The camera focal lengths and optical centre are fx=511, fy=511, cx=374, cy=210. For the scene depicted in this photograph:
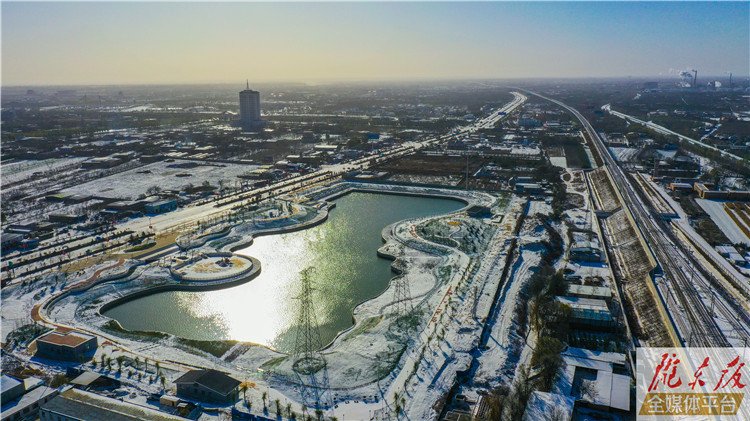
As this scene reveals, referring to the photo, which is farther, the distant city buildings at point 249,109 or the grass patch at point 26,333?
the distant city buildings at point 249,109

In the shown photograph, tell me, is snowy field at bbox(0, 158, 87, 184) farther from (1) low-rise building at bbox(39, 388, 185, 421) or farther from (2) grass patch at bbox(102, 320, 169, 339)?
(1) low-rise building at bbox(39, 388, 185, 421)

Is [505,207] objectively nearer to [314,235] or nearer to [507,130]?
[314,235]

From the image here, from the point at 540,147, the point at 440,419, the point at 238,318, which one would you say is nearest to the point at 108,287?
the point at 238,318

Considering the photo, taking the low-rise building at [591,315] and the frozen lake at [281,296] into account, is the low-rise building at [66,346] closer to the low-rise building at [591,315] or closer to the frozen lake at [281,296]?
the frozen lake at [281,296]

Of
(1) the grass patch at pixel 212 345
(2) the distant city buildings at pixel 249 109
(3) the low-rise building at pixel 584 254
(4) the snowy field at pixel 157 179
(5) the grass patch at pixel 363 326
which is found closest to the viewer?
(1) the grass patch at pixel 212 345

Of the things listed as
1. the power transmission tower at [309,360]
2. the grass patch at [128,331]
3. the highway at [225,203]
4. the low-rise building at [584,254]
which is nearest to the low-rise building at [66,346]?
the grass patch at [128,331]

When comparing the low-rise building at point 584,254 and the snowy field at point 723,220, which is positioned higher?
the snowy field at point 723,220
